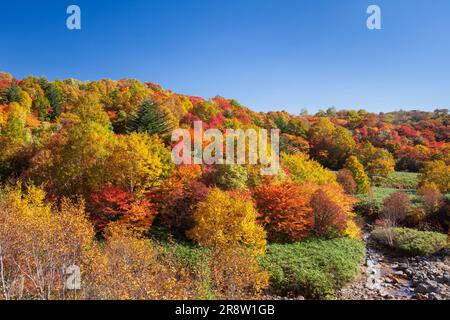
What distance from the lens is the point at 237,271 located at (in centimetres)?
1661

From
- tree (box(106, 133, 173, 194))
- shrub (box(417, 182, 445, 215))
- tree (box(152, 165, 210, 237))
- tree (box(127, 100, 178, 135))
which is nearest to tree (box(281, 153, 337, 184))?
shrub (box(417, 182, 445, 215))

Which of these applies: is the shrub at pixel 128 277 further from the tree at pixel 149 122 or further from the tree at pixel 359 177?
the tree at pixel 359 177

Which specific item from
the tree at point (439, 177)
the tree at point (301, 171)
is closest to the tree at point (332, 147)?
the tree at point (439, 177)

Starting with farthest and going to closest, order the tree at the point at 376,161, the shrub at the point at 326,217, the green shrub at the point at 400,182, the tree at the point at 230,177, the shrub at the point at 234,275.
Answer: the tree at the point at 376,161, the green shrub at the point at 400,182, the shrub at the point at 326,217, the tree at the point at 230,177, the shrub at the point at 234,275

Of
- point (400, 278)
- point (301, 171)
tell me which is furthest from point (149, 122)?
point (400, 278)

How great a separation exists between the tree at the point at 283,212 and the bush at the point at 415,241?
991 cm

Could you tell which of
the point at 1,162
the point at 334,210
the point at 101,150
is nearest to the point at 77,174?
the point at 101,150

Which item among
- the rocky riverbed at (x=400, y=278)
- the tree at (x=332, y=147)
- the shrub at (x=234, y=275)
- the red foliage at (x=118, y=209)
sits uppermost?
the tree at (x=332, y=147)

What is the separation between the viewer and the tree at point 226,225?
21.1m

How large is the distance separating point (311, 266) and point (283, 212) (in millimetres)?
5323

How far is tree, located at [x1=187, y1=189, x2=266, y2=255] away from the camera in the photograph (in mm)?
21062

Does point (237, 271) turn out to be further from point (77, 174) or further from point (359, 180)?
point (359, 180)

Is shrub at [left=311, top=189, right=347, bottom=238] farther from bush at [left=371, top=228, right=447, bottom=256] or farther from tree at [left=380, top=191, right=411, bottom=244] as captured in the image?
tree at [left=380, top=191, right=411, bottom=244]
